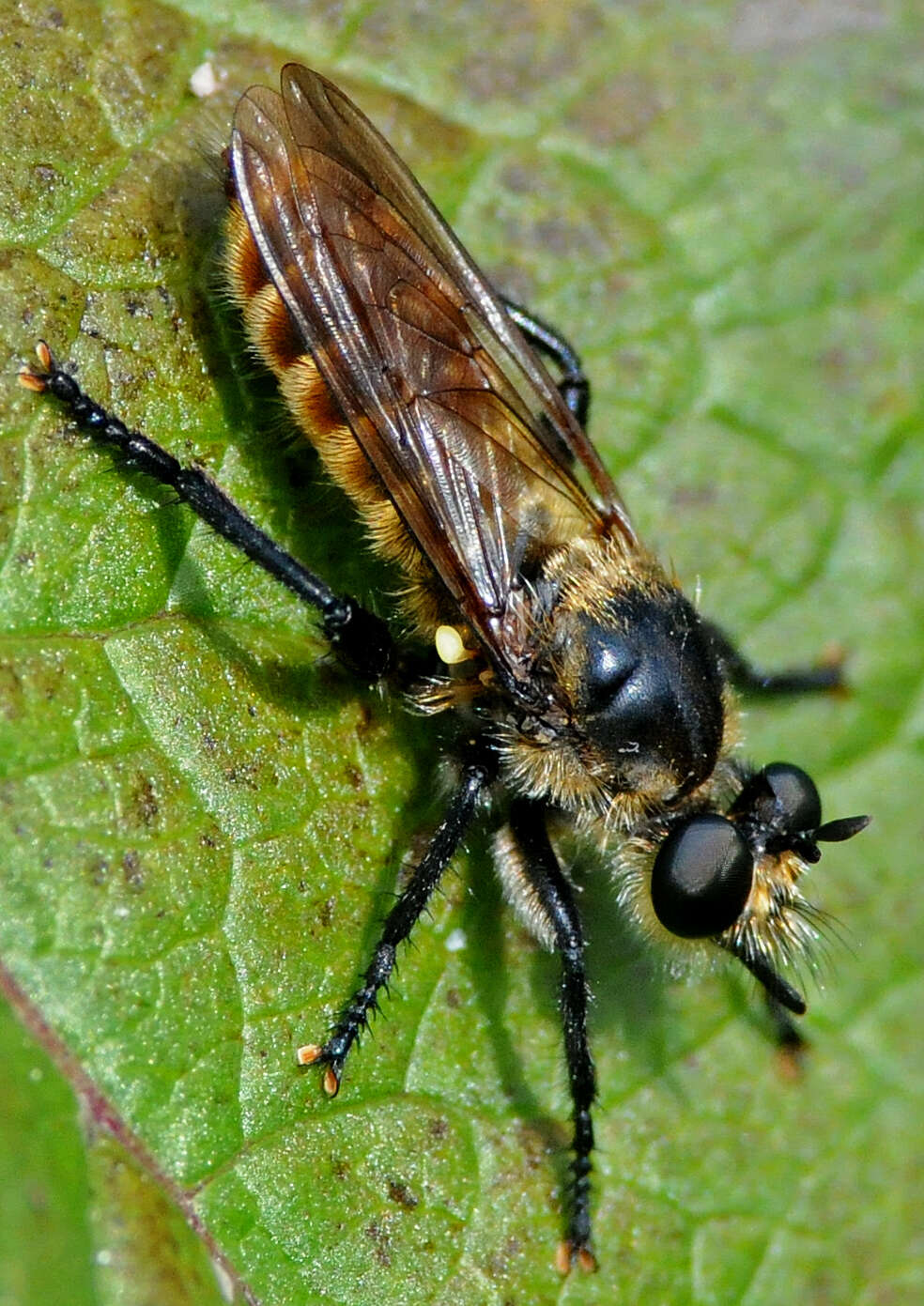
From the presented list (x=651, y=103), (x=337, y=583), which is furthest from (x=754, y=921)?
(x=651, y=103)

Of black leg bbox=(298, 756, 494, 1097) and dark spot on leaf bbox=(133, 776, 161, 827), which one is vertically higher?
dark spot on leaf bbox=(133, 776, 161, 827)

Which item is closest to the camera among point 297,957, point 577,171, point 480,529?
point 297,957

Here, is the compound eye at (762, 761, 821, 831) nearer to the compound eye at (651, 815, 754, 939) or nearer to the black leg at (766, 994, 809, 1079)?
the compound eye at (651, 815, 754, 939)

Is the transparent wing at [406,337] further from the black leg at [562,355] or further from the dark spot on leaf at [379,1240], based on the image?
the dark spot on leaf at [379,1240]

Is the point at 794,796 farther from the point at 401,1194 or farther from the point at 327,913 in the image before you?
the point at 401,1194

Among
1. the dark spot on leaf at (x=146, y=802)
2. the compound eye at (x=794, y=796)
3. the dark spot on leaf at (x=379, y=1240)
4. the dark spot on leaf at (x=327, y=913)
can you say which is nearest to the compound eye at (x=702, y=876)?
the compound eye at (x=794, y=796)

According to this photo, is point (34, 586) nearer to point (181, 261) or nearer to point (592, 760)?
point (181, 261)

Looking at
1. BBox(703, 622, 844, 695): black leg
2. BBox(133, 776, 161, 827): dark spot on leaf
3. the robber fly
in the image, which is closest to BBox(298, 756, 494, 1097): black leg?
the robber fly
